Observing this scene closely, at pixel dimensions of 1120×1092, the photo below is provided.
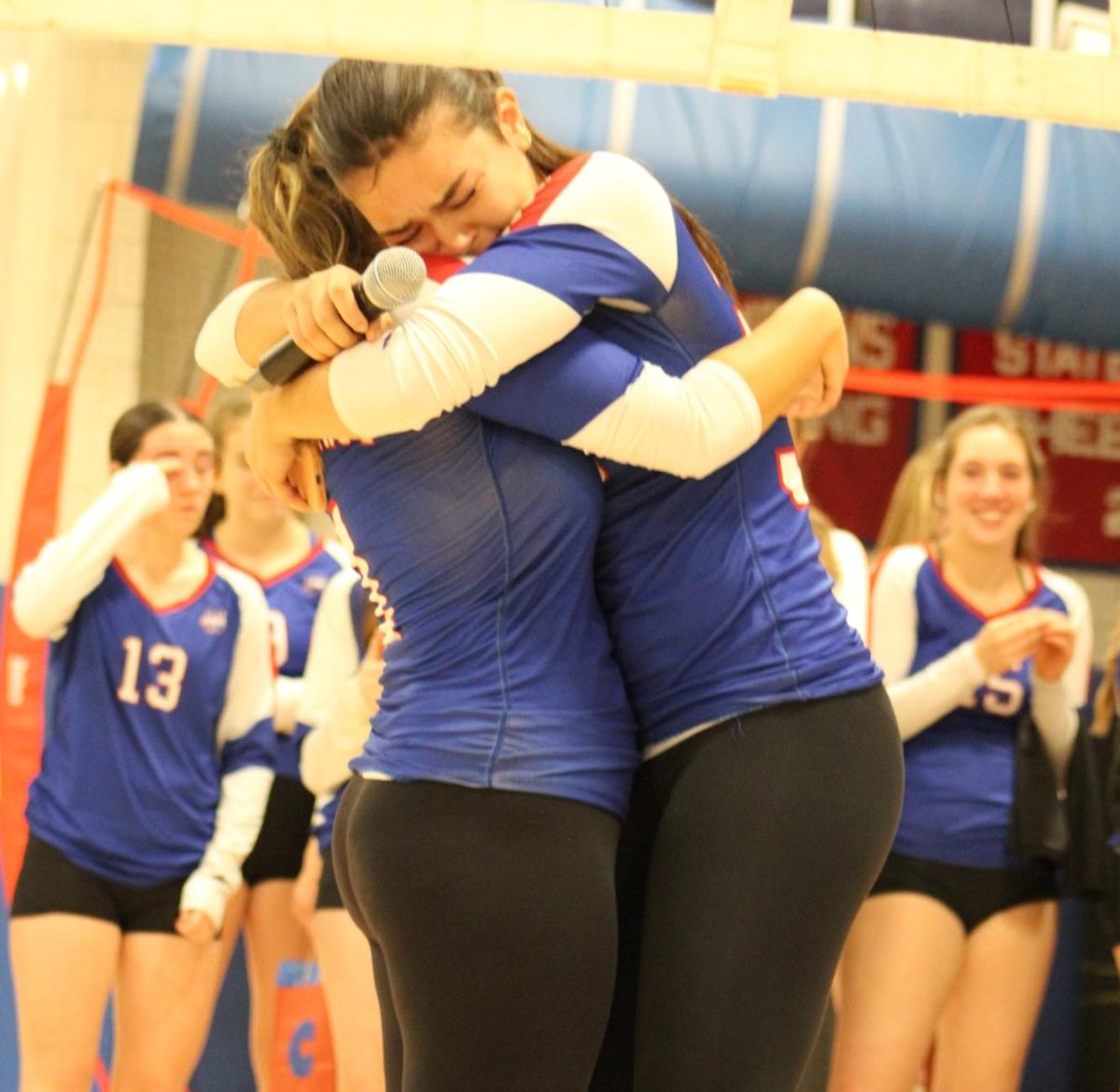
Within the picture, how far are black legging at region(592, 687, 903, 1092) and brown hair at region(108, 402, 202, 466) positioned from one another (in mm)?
2627

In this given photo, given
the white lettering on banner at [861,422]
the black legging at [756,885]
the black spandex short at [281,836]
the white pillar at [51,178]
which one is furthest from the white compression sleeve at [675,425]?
the white lettering on banner at [861,422]

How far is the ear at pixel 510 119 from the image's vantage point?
A: 1554 mm

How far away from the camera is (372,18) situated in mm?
1429

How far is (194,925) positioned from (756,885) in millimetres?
2402

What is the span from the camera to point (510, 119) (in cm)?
156

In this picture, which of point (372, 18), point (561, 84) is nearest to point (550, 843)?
point (372, 18)

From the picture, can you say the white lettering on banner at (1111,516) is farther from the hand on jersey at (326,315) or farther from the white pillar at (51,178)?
the hand on jersey at (326,315)

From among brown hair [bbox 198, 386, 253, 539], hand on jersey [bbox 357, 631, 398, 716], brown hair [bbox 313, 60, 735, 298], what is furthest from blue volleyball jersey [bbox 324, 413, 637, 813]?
brown hair [bbox 198, 386, 253, 539]

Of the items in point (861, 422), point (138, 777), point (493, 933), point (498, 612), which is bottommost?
point (138, 777)

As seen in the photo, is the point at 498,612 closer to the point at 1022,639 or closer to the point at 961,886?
the point at 1022,639

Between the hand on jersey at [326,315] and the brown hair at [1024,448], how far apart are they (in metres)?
2.63

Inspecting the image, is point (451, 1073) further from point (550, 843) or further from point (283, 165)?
point (283, 165)

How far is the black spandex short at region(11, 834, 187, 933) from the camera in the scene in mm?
3523

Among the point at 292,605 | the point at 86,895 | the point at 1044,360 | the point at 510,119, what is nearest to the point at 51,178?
the point at 292,605
